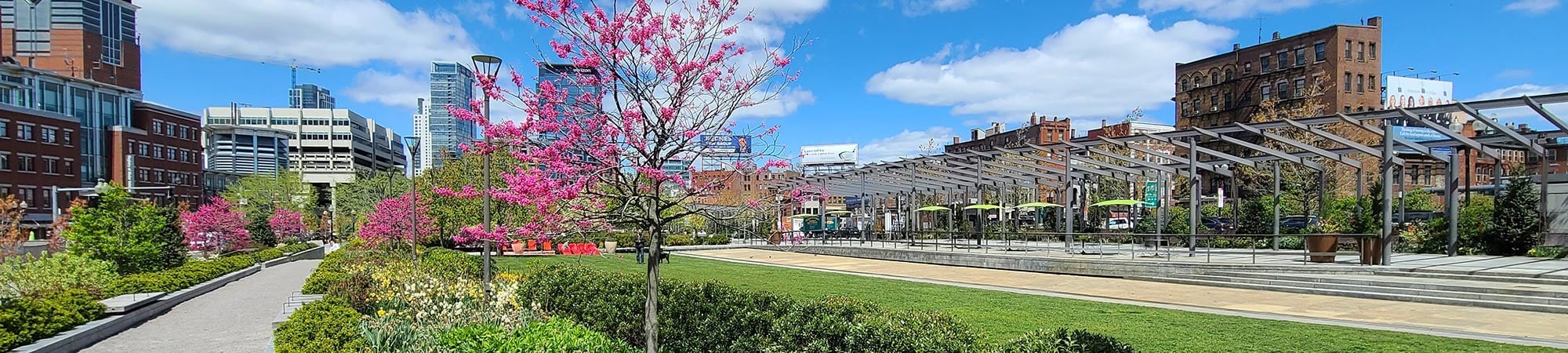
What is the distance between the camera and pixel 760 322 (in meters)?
7.87

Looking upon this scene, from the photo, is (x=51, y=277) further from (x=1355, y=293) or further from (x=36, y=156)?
(x=36, y=156)

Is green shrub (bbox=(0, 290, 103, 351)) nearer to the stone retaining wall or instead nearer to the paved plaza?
the paved plaza

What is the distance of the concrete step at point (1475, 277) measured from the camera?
1400 cm

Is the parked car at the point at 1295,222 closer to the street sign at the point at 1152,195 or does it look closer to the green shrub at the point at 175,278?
the street sign at the point at 1152,195

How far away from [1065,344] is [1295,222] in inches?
1360

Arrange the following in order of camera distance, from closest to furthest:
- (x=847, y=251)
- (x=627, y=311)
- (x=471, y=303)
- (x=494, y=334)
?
(x=494, y=334), (x=627, y=311), (x=471, y=303), (x=847, y=251)

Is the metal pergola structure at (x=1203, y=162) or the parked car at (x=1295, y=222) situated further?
the parked car at (x=1295, y=222)

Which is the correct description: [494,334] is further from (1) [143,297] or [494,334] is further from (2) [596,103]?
(1) [143,297]

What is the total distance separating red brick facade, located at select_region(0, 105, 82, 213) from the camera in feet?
183

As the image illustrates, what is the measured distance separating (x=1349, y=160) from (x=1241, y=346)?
801 inches

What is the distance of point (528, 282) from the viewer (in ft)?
44.0

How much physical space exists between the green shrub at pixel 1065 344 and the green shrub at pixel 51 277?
52.8 feet

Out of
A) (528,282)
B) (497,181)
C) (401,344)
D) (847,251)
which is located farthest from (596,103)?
(847,251)

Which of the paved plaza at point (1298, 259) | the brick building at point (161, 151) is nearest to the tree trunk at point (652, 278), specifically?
the paved plaza at point (1298, 259)
